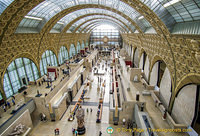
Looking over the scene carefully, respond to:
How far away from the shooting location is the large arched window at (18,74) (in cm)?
1702

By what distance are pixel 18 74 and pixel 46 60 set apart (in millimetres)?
8414

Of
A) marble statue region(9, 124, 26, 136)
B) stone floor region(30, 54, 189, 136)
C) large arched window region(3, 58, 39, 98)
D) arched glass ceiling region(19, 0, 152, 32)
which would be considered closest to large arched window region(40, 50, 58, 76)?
large arched window region(3, 58, 39, 98)

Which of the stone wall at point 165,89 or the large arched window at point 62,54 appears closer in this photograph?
the stone wall at point 165,89

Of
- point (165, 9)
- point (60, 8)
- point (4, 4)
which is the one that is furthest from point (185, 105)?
point (60, 8)

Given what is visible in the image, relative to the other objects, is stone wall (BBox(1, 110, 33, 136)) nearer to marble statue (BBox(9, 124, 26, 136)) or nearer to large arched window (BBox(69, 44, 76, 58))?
marble statue (BBox(9, 124, 26, 136))

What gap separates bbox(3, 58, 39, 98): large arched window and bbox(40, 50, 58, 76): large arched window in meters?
2.41

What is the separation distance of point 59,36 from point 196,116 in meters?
30.3

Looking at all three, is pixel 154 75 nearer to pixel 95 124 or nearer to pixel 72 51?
pixel 95 124

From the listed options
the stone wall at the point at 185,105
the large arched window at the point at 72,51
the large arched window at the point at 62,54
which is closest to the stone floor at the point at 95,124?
the stone wall at the point at 185,105

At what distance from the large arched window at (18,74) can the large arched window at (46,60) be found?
7.91ft

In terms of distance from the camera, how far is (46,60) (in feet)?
88.4

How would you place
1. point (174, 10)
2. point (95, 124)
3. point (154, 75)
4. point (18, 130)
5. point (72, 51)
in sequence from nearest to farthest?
point (174, 10), point (18, 130), point (95, 124), point (154, 75), point (72, 51)

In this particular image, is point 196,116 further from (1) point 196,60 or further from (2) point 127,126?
(2) point 127,126

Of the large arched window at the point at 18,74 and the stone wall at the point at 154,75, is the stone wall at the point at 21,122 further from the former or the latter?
the stone wall at the point at 154,75
